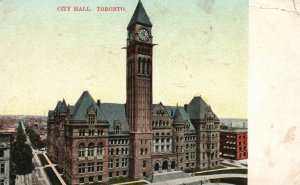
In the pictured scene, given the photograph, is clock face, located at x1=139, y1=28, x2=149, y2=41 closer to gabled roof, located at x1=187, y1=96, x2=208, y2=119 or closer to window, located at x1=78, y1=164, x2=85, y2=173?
gabled roof, located at x1=187, y1=96, x2=208, y2=119

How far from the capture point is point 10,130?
10.9 metres

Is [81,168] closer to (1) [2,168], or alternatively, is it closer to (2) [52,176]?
(2) [52,176]

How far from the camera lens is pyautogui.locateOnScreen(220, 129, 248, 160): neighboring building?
41.9 ft

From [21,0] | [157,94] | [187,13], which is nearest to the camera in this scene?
[21,0]

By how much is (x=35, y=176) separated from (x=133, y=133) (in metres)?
4.72

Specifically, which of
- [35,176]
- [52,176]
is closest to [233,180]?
[52,176]

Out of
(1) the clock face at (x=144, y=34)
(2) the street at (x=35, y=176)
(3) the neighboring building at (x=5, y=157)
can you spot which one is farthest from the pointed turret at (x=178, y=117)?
(3) the neighboring building at (x=5, y=157)

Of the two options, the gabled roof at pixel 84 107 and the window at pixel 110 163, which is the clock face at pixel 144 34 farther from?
the window at pixel 110 163

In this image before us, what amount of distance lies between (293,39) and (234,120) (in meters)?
4.09

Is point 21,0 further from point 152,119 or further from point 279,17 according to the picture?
point 279,17

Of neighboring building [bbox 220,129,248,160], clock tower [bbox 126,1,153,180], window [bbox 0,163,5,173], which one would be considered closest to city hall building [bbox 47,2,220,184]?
clock tower [bbox 126,1,153,180]

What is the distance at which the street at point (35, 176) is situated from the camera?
36.9 feet

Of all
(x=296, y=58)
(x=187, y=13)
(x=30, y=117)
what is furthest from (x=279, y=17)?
(x=30, y=117)

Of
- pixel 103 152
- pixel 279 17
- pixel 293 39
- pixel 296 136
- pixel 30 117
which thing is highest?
pixel 279 17
